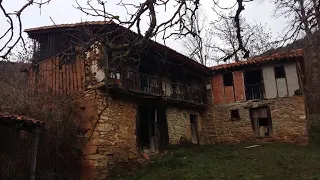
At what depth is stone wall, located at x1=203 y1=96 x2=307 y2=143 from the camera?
1611cm

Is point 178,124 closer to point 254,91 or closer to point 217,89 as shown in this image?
point 217,89

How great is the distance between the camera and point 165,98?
14102 millimetres

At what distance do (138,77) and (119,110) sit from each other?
1770 mm

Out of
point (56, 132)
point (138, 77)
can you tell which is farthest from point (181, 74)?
point (56, 132)

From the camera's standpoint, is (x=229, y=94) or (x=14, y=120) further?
(x=229, y=94)

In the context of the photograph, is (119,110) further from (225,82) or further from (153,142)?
(225,82)

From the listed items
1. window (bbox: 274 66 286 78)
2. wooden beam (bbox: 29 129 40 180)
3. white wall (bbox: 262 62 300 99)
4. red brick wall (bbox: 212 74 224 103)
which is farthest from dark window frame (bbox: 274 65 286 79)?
wooden beam (bbox: 29 129 40 180)

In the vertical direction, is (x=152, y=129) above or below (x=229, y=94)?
below

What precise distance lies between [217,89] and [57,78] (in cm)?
980

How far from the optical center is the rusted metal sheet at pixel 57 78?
11773 mm

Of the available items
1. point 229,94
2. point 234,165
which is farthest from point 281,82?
point 234,165

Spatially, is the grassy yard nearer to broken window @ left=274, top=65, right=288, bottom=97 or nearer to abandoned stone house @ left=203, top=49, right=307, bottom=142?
abandoned stone house @ left=203, top=49, right=307, bottom=142

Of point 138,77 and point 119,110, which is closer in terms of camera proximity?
point 119,110

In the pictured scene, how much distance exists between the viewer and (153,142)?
14023mm
